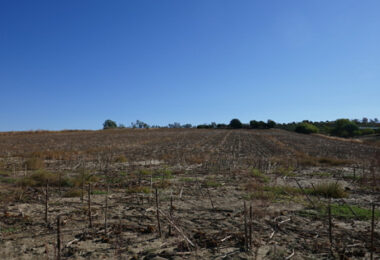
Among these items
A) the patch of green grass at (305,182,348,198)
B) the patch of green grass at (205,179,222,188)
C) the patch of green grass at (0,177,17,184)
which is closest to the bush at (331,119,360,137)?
the patch of green grass at (305,182,348,198)

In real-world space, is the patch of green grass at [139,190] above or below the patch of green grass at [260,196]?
above

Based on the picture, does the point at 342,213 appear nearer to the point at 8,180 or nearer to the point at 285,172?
the point at 285,172

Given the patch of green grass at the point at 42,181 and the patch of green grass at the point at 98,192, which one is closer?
the patch of green grass at the point at 98,192

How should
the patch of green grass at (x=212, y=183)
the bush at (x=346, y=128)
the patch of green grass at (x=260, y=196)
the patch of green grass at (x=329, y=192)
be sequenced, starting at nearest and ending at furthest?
the patch of green grass at (x=260, y=196) → the patch of green grass at (x=329, y=192) → the patch of green grass at (x=212, y=183) → the bush at (x=346, y=128)

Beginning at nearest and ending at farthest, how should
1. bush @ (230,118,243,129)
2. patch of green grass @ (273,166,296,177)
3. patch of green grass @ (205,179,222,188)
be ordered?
1. patch of green grass @ (205,179,222,188)
2. patch of green grass @ (273,166,296,177)
3. bush @ (230,118,243,129)

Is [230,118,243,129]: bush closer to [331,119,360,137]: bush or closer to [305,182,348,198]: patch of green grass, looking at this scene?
[331,119,360,137]: bush

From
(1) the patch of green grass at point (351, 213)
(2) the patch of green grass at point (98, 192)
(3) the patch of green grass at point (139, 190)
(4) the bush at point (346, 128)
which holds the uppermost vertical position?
(4) the bush at point (346, 128)

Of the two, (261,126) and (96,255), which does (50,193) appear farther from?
(261,126)

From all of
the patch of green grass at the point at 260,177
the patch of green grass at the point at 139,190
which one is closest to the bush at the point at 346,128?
the patch of green grass at the point at 260,177

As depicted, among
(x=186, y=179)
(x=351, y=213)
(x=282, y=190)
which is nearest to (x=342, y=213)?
(x=351, y=213)

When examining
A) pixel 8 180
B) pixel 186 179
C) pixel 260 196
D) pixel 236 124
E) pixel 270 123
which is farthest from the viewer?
pixel 236 124

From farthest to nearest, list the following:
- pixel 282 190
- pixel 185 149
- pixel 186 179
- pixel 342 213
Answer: pixel 185 149 < pixel 186 179 < pixel 282 190 < pixel 342 213

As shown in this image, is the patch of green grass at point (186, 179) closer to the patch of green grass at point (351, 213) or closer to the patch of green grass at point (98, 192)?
the patch of green grass at point (98, 192)

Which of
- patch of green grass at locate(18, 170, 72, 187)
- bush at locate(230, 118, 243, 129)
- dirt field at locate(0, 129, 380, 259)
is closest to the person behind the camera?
dirt field at locate(0, 129, 380, 259)
